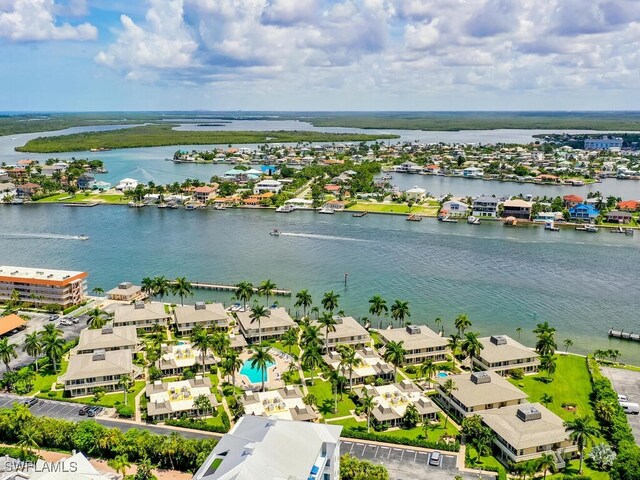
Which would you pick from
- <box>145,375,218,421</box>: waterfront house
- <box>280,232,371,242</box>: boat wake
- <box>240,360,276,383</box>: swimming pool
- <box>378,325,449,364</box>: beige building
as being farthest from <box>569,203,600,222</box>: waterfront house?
<box>145,375,218,421</box>: waterfront house

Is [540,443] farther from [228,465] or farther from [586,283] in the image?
[586,283]

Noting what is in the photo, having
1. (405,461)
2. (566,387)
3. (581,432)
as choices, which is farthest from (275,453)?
(566,387)

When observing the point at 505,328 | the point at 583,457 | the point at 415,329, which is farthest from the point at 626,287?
the point at 583,457

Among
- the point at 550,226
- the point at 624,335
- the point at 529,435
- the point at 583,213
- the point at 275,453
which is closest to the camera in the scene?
the point at 275,453

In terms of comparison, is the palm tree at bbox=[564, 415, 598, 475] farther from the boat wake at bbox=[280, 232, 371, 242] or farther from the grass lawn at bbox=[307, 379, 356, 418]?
the boat wake at bbox=[280, 232, 371, 242]

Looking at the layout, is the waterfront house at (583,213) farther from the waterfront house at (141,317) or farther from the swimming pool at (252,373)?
the waterfront house at (141,317)

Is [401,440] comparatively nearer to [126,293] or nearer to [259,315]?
[259,315]
